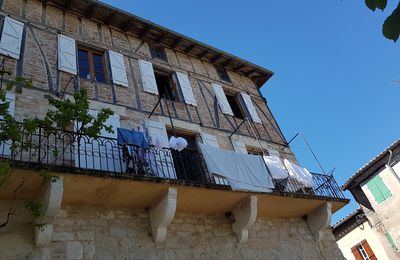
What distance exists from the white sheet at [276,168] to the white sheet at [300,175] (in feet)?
0.83

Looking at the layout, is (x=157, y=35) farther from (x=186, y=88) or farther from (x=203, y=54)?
(x=186, y=88)

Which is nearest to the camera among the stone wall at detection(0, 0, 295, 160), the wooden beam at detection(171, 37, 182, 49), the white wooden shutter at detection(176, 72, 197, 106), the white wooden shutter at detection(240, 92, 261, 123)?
the stone wall at detection(0, 0, 295, 160)

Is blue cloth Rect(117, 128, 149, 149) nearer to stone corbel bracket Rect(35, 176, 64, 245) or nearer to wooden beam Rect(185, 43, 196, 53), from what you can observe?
stone corbel bracket Rect(35, 176, 64, 245)

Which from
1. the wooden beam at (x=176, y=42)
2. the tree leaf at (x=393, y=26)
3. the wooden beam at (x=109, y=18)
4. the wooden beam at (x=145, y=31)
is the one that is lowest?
the tree leaf at (x=393, y=26)

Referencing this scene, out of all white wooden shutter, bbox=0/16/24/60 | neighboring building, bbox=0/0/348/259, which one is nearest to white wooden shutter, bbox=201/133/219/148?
neighboring building, bbox=0/0/348/259

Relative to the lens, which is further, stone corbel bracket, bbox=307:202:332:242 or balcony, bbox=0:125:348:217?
stone corbel bracket, bbox=307:202:332:242

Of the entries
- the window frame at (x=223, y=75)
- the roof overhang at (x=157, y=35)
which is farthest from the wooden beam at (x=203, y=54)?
the window frame at (x=223, y=75)

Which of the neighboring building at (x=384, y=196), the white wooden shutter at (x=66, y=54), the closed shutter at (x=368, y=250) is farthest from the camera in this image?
the closed shutter at (x=368, y=250)

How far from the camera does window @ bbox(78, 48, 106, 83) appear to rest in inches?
369

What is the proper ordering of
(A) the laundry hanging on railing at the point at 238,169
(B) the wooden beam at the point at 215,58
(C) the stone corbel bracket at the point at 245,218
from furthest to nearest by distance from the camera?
(B) the wooden beam at the point at 215,58
(A) the laundry hanging on railing at the point at 238,169
(C) the stone corbel bracket at the point at 245,218

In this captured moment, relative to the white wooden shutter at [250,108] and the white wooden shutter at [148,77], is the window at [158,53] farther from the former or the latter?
the white wooden shutter at [250,108]

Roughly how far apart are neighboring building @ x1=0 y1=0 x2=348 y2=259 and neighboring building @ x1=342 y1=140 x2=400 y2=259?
6.98 metres

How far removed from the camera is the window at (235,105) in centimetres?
1230

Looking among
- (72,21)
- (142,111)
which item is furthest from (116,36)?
(142,111)
